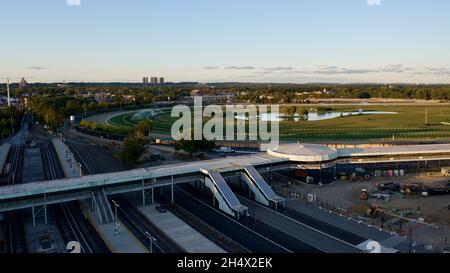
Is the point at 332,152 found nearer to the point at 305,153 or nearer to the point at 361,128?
the point at 305,153

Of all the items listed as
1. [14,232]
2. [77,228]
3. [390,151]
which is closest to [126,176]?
[77,228]

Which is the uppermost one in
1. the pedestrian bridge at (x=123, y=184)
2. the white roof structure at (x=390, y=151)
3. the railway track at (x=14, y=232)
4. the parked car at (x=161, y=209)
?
the white roof structure at (x=390, y=151)

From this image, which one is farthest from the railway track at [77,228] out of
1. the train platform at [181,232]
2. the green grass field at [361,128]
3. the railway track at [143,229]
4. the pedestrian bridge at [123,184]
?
the green grass field at [361,128]

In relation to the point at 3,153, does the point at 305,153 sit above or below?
above

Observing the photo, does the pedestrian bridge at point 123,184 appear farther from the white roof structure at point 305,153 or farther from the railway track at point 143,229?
the white roof structure at point 305,153
